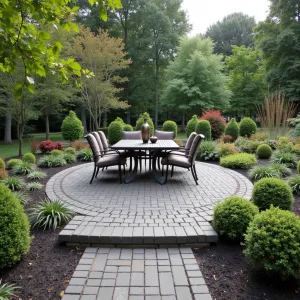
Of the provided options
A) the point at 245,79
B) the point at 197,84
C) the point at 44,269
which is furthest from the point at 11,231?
the point at 245,79

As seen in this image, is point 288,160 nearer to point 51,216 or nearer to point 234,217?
point 234,217

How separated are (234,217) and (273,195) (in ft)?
3.39

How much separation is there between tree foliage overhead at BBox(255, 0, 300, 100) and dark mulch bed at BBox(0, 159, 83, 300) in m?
17.7

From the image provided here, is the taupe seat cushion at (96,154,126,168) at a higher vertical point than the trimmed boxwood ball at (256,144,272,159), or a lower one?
higher

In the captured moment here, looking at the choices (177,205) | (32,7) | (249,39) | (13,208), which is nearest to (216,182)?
(177,205)

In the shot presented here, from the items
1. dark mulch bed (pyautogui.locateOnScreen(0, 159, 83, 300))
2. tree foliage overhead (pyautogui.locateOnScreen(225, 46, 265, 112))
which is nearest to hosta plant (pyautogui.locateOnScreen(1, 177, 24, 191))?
dark mulch bed (pyautogui.locateOnScreen(0, 159, 83, 300))

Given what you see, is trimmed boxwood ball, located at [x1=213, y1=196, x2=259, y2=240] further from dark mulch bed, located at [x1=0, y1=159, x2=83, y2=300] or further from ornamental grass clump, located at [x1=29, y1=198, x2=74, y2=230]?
ornamental grass clump, located at [x1=29, y1=198, x2=74, y2=230]

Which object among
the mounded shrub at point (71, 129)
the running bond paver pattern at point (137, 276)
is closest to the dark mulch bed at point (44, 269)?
the running bond paver pattern at point (137, 276)

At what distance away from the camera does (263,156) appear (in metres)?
8.09

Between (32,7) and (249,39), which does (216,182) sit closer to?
(32,7)

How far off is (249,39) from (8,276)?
33.0 meters

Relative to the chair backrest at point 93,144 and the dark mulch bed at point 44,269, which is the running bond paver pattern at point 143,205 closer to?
the dark mulch bed at point 44,269

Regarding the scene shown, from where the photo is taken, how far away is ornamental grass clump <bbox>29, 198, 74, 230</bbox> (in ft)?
10.9

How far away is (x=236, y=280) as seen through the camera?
2.27 m
